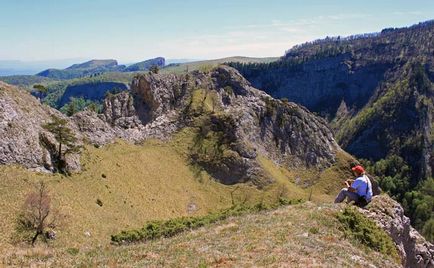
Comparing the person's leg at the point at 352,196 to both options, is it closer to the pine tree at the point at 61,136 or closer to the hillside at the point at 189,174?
the hillside at the point at 189,174

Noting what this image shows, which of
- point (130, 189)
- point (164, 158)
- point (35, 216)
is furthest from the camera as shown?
point (164, 158)

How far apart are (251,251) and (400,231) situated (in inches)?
694

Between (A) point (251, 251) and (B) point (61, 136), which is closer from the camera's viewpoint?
(A) point (251, 251)

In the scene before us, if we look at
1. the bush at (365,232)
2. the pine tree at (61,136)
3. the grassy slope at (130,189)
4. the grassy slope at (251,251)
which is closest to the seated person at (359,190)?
the bush at (365,232)

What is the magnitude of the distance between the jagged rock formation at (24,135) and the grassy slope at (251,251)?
44.8 m

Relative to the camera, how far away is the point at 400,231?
35.8 meters

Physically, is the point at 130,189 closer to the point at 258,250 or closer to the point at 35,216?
the point at 35,216

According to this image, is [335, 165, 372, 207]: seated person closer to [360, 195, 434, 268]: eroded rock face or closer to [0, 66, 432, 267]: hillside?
[360, 195, 434, 268]: eroded rock face

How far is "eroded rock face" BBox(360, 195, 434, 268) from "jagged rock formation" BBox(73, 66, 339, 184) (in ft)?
215

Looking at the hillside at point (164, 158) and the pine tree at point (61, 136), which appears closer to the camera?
the hillside at point (164, 158)

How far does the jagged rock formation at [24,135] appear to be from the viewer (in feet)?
220

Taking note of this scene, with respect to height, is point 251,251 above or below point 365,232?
above

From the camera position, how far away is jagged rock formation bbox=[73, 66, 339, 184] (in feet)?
352

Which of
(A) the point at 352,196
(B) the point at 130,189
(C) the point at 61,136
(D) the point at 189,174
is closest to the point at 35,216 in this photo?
(C) the point at 61,136
